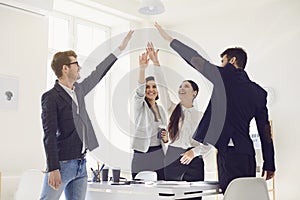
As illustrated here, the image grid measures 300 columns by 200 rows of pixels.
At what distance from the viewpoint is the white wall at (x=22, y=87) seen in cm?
377

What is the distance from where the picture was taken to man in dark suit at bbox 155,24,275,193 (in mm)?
2461

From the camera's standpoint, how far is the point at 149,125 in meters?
3.14

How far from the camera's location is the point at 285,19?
487 cm

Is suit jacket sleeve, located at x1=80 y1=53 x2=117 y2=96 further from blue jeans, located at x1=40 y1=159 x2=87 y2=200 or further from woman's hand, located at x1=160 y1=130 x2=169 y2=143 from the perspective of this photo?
woman's hand, located at x1=160 y1=130 x2=169 y2=143

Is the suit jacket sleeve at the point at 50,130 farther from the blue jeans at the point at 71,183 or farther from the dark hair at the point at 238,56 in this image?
the dark hair at the point at 238,56

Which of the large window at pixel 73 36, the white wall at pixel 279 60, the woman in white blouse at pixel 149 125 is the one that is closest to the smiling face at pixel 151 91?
the woman in white blouse at pixel 149 125

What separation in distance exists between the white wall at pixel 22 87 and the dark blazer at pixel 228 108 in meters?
2.00

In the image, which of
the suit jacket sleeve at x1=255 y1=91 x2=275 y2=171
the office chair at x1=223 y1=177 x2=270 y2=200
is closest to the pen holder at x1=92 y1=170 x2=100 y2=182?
the office chair at x1=223 y1=177 x2=270 y2=200

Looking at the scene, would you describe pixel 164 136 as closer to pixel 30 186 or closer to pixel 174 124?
pixel 174 124

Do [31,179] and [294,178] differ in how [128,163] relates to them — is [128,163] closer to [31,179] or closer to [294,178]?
[31,179]

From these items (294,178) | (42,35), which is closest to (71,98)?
(42,35)

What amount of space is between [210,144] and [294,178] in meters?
2.50

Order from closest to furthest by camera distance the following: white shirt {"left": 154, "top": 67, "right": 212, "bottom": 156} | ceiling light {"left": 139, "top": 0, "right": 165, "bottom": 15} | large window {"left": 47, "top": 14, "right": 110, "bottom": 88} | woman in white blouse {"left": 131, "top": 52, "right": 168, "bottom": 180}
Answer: white shirt {"left": 154, "top": 67, "right": 212, "bottom": 156}
woman in white blouse {"left": 131, "top": 52, "right": 168, "bottom": 180}
ceiling light {"left": 139, "top": 0, "right": 165, "bottom": 15}
large window {"left": 47, "top": 14, "right": 110, "bottom": 88}

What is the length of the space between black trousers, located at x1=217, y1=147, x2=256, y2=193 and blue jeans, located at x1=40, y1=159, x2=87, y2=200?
850 millimetres
